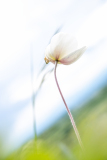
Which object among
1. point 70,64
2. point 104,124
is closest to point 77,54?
point 70,64

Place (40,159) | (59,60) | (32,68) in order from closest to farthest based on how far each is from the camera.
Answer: (40,159)
(32,68)
(59,60)

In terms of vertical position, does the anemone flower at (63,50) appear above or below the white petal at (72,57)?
above

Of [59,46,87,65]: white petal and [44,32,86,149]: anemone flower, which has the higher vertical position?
[44,32,86,149]: anemone flower

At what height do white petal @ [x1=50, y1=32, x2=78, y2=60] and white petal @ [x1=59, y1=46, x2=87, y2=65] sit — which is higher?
white petal @ [x1=50, y1=32, x2=78, y2=60]

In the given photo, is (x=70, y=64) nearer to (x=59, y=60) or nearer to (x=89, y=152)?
(x=59, y=60)
